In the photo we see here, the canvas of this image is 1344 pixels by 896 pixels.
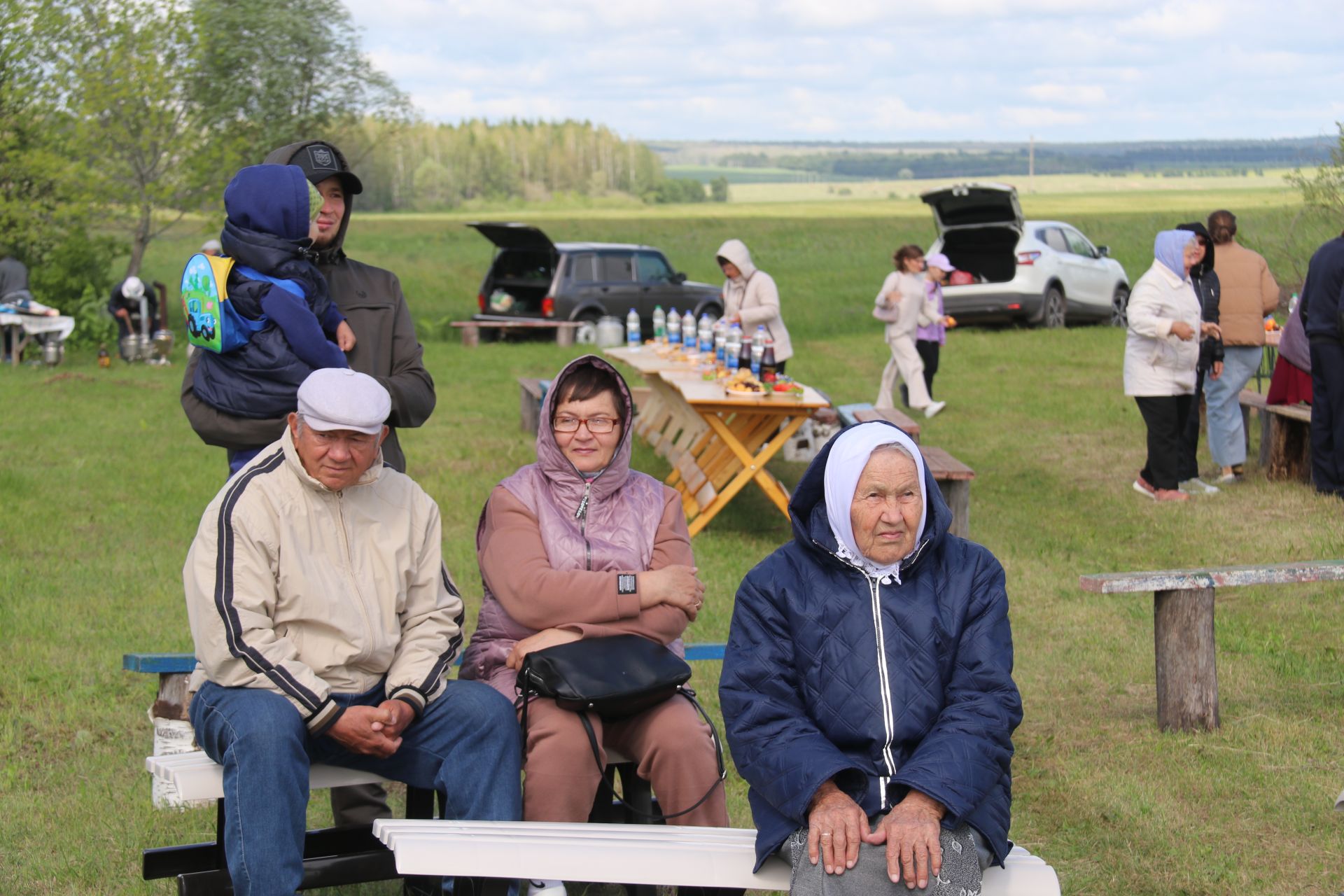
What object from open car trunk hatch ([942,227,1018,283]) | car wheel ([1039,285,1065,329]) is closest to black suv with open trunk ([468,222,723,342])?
open car trunk hatch ([942,227,1018,283])

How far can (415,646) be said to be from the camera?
3.79m

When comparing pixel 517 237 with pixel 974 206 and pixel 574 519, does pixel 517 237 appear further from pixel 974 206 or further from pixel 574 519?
pixel 574 519

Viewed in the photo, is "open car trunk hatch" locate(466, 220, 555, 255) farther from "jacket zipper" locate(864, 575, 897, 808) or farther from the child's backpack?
"jacket zipper" locate(864, 575, 897, 808)

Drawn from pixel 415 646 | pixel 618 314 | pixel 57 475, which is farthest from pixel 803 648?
pixel 618 314

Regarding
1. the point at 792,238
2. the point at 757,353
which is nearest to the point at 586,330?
the point at 757,353

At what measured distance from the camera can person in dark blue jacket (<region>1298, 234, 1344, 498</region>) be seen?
9.02 m

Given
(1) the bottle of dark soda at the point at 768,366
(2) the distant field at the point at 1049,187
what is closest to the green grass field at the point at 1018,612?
(1) the bottle of dark soda at the point at 768,366

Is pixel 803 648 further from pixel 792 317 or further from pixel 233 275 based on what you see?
pixel 792 317

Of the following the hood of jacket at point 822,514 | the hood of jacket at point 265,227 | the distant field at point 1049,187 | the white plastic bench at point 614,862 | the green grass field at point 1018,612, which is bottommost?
the green grass field at point 1018,612

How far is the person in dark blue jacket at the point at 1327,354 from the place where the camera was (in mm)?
9023

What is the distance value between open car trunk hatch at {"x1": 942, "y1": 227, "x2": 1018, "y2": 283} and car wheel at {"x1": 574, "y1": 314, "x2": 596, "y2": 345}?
5412 mm

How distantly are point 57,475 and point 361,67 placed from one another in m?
18.8

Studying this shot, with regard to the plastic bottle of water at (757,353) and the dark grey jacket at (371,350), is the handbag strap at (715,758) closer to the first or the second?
the dark grey jacket at (371,350)

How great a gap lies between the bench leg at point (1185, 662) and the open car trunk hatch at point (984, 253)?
15884mm
